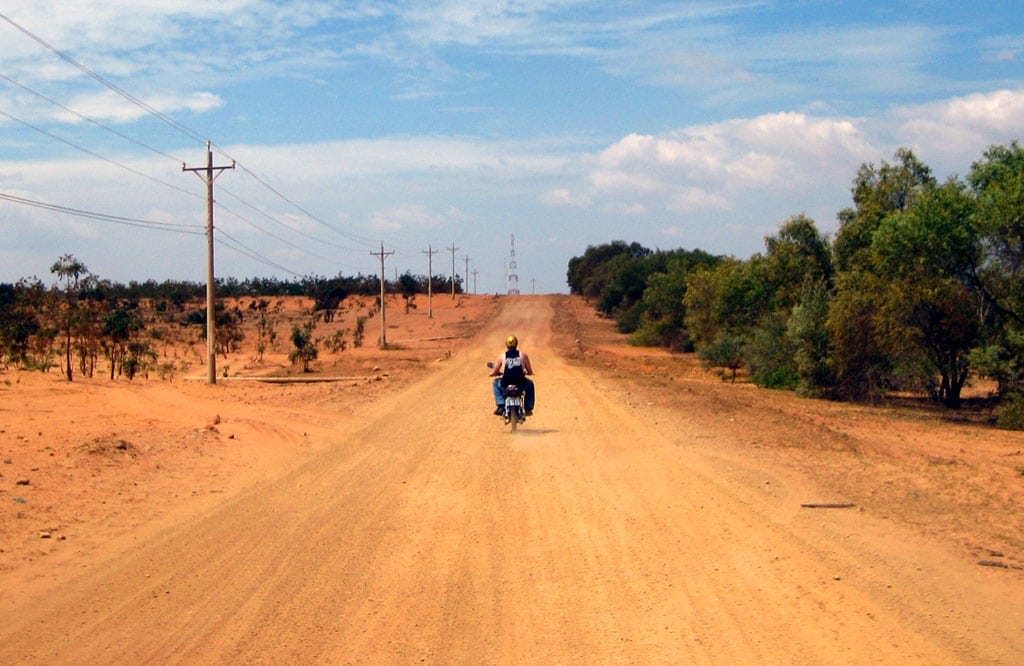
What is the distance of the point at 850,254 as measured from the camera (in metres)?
35.7

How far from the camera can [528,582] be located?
7684 millimetres

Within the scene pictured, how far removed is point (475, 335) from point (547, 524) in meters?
52.6

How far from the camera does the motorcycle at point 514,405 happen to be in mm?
16516

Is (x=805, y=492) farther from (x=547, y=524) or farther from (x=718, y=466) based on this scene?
(x=547, y=524)

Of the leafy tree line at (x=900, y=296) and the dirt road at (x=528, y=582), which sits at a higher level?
the leafy tree line at (x=900, y=296)

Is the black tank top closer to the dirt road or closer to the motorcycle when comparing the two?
the motorcycle

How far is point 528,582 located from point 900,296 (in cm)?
2286

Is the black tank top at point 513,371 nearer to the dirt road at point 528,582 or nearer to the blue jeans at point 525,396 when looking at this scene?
the blue jeans at point 525,396

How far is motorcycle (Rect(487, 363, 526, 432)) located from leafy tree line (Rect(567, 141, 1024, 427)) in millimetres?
15407

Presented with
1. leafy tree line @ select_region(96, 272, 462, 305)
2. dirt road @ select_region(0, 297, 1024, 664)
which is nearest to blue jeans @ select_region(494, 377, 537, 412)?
dirt road @ select_region(0, 297, 1024, 664)

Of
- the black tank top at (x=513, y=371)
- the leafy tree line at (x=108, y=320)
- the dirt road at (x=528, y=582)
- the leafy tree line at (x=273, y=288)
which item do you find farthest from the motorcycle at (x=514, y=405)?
the leafy tree line at (x=273, y=288)

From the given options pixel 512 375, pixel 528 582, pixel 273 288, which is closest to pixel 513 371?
pixel 512 375

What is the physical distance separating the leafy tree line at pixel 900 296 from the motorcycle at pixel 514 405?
50.5 ft

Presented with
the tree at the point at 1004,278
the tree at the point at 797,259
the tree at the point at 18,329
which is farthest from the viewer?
the tree at the point at 797,259
